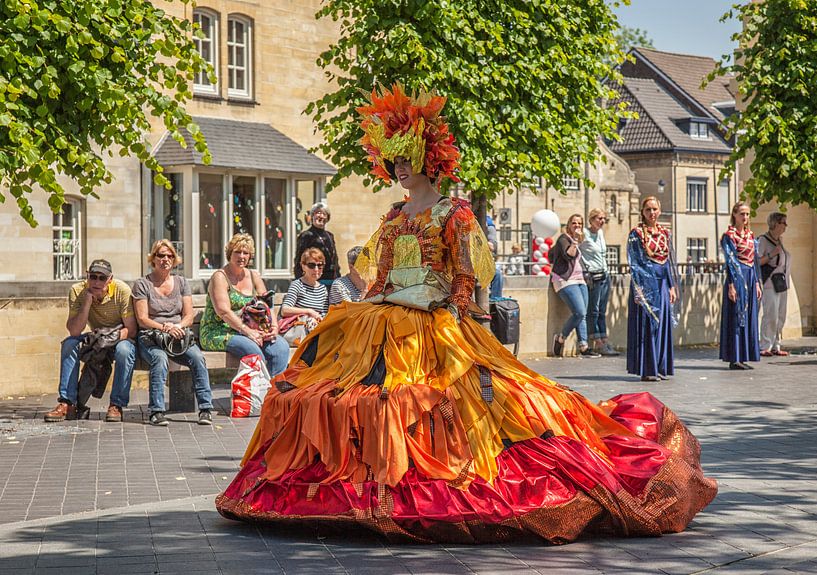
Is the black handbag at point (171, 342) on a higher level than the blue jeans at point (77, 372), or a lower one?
higher

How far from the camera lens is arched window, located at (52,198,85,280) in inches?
949

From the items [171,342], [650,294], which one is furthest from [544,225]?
[171,342]

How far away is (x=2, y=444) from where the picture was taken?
10.3 meters

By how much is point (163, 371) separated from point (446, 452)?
18.2ft

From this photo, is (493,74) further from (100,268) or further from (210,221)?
(210,221)

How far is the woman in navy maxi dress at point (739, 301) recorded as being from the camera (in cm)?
1648

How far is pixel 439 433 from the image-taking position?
6738mm

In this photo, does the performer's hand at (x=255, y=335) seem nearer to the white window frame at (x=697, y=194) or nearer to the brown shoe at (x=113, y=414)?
the brown shoe at (x=113, y=414)

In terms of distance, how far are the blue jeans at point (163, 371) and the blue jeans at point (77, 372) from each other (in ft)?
0.54

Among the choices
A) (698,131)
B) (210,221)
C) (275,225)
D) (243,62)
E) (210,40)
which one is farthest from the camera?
(698,131)

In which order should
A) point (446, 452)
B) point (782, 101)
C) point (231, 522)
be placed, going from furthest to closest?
1. point (782, 101)
2. point (231, 522)
3. point (446, 452)

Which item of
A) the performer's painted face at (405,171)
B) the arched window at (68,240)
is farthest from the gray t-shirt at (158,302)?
the arched window at (68,240)

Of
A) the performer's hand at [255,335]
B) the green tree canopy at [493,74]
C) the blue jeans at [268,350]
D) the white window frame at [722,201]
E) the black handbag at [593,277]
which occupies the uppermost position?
the white window frame at [722,201]

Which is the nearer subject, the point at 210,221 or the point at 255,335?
the point at 255,335
